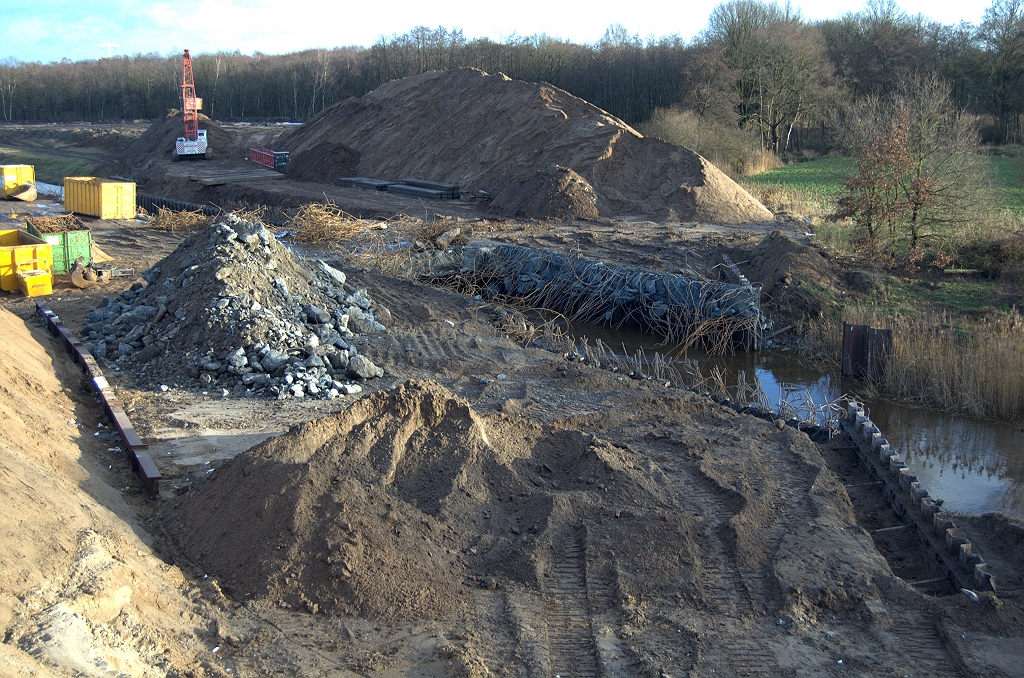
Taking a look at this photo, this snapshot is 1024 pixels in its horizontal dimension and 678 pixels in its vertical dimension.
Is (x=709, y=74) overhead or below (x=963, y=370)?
overhead

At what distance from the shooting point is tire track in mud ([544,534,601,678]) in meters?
4.85

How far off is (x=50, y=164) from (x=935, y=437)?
43397 mm

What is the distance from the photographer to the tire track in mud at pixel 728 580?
16.2ft

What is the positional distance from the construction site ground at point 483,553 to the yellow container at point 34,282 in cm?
607

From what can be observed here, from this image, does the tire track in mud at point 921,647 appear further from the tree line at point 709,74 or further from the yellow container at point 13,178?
the yellow container at point 13,178

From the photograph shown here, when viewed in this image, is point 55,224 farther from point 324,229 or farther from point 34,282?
point 324,229

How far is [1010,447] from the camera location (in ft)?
32.5

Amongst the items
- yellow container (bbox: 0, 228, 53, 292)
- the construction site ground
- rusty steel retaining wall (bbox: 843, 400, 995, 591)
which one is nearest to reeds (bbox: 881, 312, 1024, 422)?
rusty steel retaining wall (bbox: 843, 400, 995, 591)

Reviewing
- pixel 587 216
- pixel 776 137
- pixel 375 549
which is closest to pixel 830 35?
pixel 776 137

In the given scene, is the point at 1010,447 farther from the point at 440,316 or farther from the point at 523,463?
the point at 440,316

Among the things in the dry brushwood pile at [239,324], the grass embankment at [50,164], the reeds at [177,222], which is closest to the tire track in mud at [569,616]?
the dry brushwood pile at [239,324]

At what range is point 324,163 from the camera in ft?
104

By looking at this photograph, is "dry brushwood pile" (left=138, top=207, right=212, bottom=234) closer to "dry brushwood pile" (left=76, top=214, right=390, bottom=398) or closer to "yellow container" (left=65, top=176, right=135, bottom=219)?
"yellow container" (left=65, top=176, right=135, bottom=219)

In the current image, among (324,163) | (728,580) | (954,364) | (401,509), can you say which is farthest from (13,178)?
(728,580)
